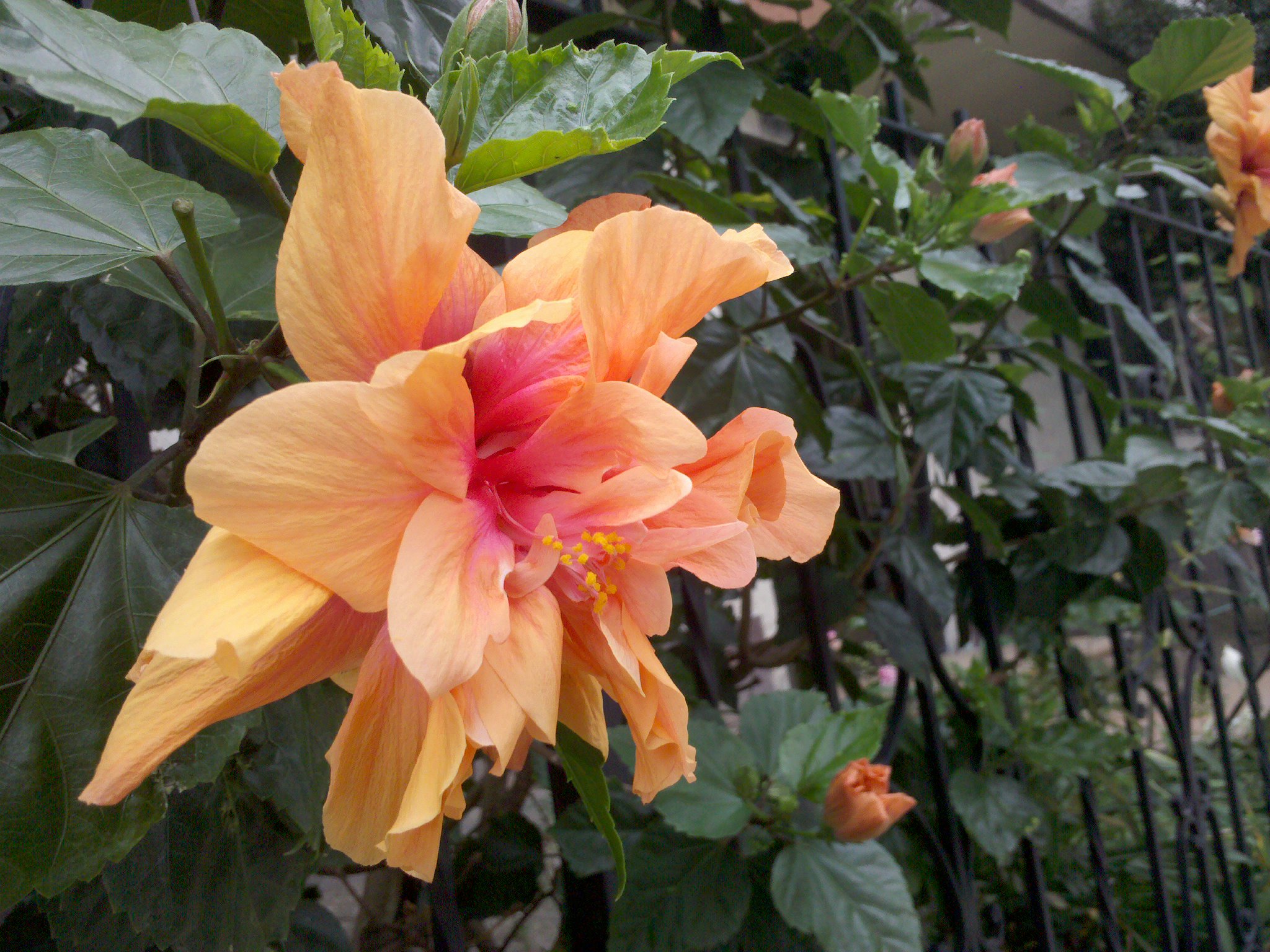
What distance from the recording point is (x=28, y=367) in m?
0.58

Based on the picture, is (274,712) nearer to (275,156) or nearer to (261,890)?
(261,890)

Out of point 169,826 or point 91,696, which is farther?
point 169,826

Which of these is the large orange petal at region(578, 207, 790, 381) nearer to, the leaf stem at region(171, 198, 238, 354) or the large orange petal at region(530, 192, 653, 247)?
the large orange petal at region(530, 192, 653, 247)

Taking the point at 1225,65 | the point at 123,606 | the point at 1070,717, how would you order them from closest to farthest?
the point at 123,606 < the point at 1225,65 < the point at 1070,717

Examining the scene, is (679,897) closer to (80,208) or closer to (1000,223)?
(80,208)

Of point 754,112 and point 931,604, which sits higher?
point 754,112

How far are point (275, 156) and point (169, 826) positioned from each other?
40cm

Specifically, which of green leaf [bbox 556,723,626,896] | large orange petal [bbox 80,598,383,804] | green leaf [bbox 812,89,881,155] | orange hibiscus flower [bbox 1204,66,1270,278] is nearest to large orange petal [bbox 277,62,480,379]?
large orange petal [bbox 80,598,383,804]

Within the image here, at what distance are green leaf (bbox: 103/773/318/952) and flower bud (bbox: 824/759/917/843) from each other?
1.72 ft

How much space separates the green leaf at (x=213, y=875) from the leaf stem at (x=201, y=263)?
288 mm

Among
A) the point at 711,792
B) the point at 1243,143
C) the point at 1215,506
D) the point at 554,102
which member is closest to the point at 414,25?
the point at 554,102

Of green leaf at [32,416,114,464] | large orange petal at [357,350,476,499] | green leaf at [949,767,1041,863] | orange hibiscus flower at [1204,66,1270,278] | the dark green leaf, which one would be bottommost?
the dark green leaf

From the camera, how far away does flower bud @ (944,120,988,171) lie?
0.94 meters

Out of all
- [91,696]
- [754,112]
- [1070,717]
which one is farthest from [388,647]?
[1070,717]
